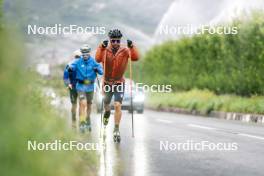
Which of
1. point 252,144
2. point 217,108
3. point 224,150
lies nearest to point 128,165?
point 224,150

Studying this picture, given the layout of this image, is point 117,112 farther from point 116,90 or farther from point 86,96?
point 86,96

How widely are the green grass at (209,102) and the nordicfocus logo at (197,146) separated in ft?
38.2

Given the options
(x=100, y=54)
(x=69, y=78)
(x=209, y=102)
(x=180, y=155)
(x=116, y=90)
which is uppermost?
(x=100, y=54)

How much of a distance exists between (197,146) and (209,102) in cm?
1776

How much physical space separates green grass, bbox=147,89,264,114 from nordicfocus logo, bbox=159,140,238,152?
38.2ft

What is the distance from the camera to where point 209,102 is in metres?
32.4

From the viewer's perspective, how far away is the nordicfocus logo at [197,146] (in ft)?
46.2

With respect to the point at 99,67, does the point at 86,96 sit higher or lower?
lower

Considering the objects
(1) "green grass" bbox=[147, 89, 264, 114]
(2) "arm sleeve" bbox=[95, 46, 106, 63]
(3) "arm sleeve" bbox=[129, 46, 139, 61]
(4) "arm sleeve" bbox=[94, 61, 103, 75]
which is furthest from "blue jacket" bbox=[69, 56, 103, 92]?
(1) "green grass" bbox=[147, 89, 264, 114]

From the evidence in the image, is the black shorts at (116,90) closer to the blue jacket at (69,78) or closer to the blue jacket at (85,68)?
the blue jacket at (85,68)

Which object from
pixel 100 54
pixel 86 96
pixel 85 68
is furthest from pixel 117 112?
pixel 86 96

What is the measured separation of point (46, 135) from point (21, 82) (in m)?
0.41

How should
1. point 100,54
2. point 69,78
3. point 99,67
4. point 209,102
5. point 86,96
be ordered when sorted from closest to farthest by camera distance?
point 100,54, point 99,67, point 86,96, point 69,78, point 209,102

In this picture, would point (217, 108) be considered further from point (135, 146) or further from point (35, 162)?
point (35, 162)
